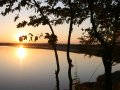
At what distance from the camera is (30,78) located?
46625 mm

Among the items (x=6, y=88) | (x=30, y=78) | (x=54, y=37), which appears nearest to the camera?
(x=54, y=37)

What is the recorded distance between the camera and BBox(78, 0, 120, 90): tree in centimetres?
2361

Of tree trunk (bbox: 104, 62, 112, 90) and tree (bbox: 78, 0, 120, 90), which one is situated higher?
tree (bbox: 78, 0, 120, 90)

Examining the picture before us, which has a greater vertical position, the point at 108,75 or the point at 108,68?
the point at 108,68

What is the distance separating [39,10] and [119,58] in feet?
21.1

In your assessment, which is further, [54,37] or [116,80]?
[116,80]

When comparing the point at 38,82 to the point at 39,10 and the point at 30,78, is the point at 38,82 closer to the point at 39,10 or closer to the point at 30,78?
the point at 30,78

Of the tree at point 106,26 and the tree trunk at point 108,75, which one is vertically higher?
the tree at point 106,26

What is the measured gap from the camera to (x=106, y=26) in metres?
24.8

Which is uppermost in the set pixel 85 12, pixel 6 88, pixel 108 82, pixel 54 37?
pixel 85 12

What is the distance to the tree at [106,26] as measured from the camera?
930 inches

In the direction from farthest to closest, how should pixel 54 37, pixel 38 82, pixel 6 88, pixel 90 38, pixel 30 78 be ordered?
pixel 30 78 → pixel 38 82 → pixel 6 88 → pixel 90 38 → pixel 54 37

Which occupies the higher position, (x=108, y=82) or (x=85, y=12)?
(x=85, y=12)

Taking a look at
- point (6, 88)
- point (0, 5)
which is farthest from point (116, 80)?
point (6, 88)
